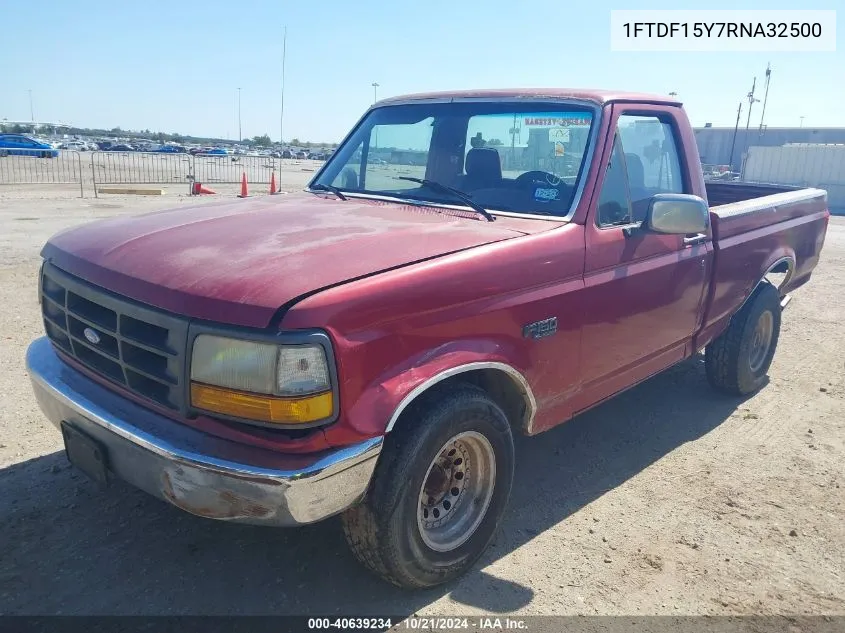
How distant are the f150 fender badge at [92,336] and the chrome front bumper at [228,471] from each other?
32 centimetres

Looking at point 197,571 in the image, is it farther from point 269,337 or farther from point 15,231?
point 15,231

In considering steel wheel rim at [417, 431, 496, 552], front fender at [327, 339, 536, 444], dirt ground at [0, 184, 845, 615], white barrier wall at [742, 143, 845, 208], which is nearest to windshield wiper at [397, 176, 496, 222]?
front fender at [327, 339, 536, 444]

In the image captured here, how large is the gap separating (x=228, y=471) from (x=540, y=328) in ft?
4.77

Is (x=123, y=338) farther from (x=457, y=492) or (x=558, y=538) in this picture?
(x=558, y=538)

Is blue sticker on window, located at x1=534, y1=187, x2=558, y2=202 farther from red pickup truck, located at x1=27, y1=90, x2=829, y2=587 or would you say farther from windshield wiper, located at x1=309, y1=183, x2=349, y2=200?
windshield wiper, located at x1=309, y1=183, x2=349, y2=200

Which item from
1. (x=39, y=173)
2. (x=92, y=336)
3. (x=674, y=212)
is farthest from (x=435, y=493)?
(x=39, y=173)

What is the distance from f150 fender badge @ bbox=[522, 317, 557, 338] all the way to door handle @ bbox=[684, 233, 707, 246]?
4.49 ft

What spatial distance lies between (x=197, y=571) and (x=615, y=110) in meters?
3.02

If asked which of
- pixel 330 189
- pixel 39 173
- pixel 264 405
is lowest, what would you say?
pixel 39 173

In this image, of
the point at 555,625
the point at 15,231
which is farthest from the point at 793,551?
the point at 15,231

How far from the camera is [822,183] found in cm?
3058

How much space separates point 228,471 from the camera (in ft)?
7.10

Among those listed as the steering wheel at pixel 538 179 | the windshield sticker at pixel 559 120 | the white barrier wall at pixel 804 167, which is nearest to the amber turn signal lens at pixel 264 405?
the steering wheel at pixel 538 179

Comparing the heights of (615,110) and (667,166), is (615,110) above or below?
above
